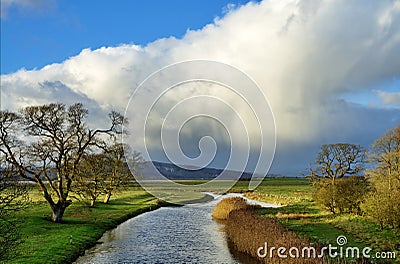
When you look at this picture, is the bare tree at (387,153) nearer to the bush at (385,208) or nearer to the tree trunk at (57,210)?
the bush at (385,208)

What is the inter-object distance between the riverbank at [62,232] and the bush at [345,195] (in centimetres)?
2487

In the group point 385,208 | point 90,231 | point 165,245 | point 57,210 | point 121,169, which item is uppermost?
point 121,169

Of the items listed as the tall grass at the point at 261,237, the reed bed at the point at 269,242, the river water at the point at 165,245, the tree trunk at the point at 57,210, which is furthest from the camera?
the tree trunk at the point at 57,210

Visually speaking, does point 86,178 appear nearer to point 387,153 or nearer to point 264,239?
point 264,239

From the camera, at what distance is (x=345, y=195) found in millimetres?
40094

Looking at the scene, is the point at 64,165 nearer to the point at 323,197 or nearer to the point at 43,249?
the point at 43,249

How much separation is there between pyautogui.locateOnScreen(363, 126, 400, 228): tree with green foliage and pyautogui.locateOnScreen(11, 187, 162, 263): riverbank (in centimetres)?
2280

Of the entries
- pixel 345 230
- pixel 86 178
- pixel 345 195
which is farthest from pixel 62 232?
pixel 345 195

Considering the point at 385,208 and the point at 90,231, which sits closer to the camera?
the point at 385,208

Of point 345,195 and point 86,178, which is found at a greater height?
point 86,178

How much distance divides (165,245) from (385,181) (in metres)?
23.8

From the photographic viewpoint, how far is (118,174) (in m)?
57.3

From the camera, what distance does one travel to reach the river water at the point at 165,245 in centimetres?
2502

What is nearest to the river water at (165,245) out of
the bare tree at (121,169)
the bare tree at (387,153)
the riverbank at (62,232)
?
the riverbank at (62,232)
